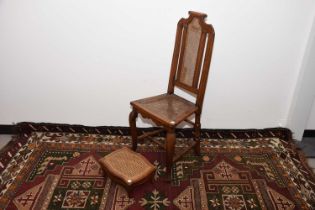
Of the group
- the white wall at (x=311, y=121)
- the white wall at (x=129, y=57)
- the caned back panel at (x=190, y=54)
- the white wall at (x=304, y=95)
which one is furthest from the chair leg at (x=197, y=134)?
the white wall at (x=311, y=121)

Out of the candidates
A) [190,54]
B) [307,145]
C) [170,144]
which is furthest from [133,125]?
[307,145]

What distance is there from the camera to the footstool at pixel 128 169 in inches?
83.7

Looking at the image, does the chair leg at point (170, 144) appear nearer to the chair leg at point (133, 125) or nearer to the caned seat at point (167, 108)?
the caned seat at point (167, 108)

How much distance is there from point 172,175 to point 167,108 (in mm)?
614

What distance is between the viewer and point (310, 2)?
247 centimetres

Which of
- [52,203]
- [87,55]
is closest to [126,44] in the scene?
[87,55]

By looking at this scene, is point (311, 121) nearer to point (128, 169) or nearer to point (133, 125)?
point (133, 125)

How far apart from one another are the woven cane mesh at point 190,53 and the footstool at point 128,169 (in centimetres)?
83

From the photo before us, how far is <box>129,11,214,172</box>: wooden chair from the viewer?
2232 mm

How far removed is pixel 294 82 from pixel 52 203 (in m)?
2.53

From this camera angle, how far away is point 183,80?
2.54m

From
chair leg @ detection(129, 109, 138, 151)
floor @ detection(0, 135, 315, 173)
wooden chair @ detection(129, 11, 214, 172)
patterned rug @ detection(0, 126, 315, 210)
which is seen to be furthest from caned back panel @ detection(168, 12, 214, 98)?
floor @ detection(0, 135, 315, 173)

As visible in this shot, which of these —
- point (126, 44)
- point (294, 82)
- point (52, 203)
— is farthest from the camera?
point (294, 82)

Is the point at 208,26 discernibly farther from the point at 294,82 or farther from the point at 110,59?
the point at 294,82
